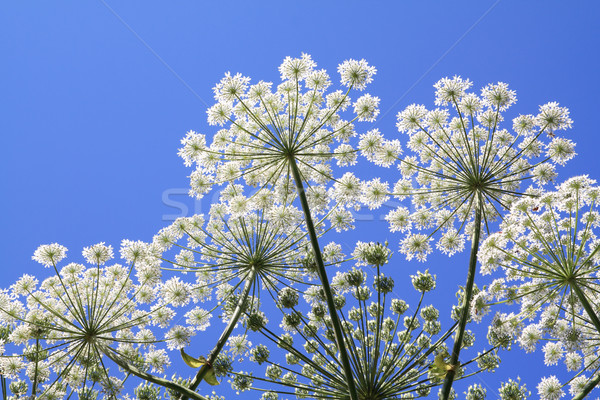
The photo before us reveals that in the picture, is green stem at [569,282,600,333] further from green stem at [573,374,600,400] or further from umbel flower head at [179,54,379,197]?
umbel flower head at [179,54,379,197]

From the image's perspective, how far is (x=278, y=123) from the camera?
13.1 m

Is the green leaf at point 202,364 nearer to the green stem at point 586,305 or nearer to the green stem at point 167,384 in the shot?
→ the green stem at point 167,384

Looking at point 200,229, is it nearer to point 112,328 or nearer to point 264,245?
point 264,245

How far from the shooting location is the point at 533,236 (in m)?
10.7

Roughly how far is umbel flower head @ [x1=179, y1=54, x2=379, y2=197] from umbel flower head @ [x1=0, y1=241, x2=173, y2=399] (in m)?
3.28

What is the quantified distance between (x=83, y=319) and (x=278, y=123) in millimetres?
7349

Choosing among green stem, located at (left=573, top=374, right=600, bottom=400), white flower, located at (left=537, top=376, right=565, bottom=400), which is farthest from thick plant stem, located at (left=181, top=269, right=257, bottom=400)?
white flower, located at (left=537, top=376, right=565, bottom=400)

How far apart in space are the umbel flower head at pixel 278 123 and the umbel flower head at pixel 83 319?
3.28 metres

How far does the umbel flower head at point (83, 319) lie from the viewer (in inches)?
442

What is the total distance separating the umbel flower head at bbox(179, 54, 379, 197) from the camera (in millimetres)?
13164

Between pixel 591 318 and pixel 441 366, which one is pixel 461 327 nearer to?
pixel 441 366

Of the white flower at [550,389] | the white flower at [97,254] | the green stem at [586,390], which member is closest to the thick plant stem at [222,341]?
the white flower at [97,254]

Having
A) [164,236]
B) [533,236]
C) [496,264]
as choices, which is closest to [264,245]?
[164,236]

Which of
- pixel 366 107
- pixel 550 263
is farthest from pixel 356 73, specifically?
pixel 550 263
